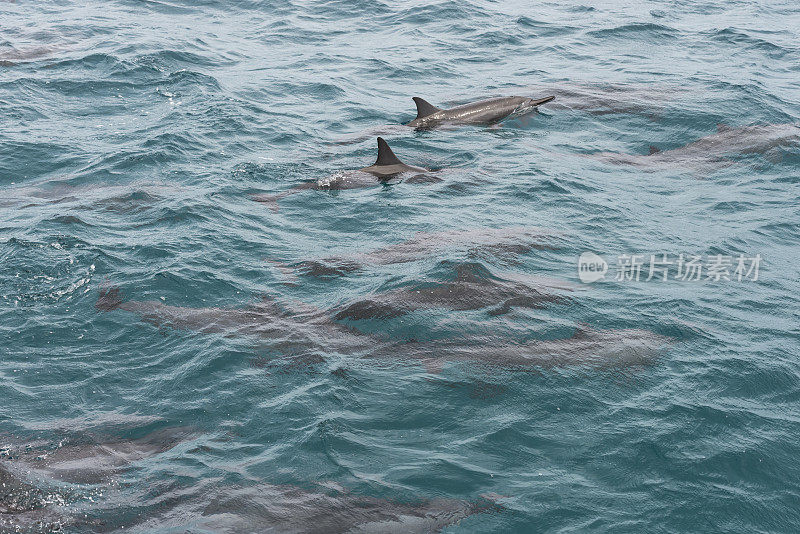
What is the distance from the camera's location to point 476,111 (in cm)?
1507

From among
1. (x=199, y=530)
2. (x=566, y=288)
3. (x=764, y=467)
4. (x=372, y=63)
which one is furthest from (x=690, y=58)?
(x=199, y=530)

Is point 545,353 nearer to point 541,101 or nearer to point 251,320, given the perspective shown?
point 251,320

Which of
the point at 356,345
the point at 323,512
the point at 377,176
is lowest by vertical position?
the point at 377,176

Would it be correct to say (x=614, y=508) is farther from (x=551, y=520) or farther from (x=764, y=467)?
(x=764, y=467)

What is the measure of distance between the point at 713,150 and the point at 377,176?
19.9 ft

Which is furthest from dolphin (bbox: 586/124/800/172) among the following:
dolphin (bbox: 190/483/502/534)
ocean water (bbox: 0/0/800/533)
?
dolphin (bbox: 190/483/502/534)

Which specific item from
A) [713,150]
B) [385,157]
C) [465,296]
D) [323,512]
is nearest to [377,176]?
[385,157]

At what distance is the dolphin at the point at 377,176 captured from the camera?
11828 millimetres

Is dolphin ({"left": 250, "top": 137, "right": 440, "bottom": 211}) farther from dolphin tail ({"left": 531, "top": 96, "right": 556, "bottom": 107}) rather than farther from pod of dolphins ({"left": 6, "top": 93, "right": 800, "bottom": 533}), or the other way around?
dolphin tail ({"left": 531, "top": 96, "right": 556, "bottom": 107})

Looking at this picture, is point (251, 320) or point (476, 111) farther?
point (476, 111)

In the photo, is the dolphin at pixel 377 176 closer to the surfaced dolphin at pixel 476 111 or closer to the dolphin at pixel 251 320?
the surfaced dolphin at pixel 476 111

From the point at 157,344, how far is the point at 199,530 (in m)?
2.98

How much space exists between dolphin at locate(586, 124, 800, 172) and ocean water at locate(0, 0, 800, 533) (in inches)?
2.8

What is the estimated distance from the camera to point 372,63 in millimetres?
19766
